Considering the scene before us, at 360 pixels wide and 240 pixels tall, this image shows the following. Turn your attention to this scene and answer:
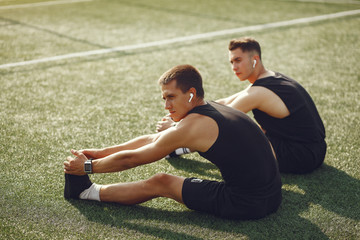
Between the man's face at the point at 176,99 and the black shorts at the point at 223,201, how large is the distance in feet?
2.17

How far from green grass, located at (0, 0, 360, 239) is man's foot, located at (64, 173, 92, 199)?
0.35 feet

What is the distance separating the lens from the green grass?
359 cm

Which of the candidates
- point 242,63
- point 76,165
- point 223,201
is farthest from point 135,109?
point 223,201

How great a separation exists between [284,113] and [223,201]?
1339mm

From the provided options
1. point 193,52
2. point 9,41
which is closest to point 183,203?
point 193,52

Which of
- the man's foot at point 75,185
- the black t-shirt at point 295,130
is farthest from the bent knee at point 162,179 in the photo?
the black t-shirt at point 295,130

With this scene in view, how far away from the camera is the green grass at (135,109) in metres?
3.59

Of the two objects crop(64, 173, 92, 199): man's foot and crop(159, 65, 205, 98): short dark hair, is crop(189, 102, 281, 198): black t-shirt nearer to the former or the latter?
crop(159, 65, 205, 98): short dark hair

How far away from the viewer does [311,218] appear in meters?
3.69

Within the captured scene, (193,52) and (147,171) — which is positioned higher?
(193,52)

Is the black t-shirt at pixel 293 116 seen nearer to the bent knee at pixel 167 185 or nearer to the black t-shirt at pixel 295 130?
the black t-shirt at pixel 295 130

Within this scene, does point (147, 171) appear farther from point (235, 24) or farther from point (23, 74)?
point (235, 24)

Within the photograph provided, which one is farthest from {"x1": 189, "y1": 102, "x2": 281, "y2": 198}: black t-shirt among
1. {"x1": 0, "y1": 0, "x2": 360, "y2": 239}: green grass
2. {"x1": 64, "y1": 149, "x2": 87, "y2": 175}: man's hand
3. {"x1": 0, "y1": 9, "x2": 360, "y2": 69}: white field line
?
{"x1": 0, "y1": 9, "x2": 360, "y2": 69}: white field line

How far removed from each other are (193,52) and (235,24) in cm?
335
